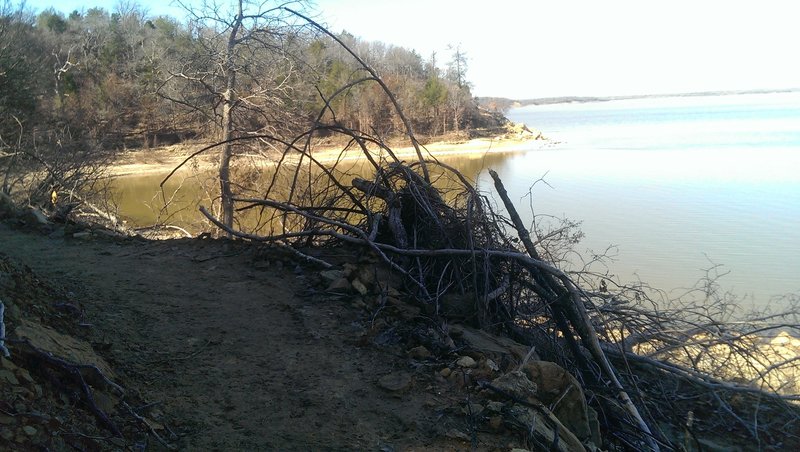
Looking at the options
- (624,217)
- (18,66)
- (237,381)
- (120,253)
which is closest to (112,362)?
(237,381)

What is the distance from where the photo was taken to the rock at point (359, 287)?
5.02 meters

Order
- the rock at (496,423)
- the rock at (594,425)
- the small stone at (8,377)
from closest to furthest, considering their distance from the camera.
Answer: the small stone at (8,377) < the rock at (496,423) < the rock at (594,425)

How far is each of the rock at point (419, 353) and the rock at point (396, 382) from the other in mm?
250

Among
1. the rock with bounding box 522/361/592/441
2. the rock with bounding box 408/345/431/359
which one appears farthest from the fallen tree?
the rock with bounding box 522/361/592/441

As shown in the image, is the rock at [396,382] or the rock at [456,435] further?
the rock at [396,382]

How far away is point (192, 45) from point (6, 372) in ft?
40.7

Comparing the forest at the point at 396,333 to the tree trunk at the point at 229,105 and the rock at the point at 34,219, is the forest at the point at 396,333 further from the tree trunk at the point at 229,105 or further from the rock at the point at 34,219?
the tree trunk at the point at 229,105

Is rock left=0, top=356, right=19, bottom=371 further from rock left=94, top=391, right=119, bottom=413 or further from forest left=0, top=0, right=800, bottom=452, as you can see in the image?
rock left=94, top=391, right=119, bottom=413

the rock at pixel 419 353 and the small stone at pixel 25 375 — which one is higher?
the small stone at pixel 25 375

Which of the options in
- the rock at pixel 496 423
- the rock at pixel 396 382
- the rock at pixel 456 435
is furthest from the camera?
the rock at pixel 396 382

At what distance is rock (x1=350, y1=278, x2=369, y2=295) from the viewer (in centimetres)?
502

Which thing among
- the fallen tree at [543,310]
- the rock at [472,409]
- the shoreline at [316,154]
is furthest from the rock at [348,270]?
the shoreline at [316,154]

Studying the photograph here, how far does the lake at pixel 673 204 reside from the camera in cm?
1247

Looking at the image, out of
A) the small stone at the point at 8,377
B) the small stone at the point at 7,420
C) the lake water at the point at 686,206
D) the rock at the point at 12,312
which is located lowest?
the lake water at the point at 686,206
